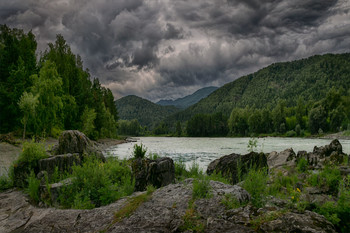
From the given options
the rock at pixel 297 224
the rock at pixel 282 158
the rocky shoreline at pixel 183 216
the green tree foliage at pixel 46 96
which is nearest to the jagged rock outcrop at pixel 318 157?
the rock at pixel 282 158

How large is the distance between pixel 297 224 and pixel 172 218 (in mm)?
2751

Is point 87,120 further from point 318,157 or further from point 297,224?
point 297,224

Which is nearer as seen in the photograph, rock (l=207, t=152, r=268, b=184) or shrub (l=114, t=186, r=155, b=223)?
shrub (l=114, t=186, r=155, b=223)

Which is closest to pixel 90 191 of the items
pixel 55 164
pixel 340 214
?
pixel 55 164

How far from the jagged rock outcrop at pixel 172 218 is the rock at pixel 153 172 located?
3114mm

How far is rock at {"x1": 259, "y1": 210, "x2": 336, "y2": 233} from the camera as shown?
415 cm

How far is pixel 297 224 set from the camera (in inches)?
167

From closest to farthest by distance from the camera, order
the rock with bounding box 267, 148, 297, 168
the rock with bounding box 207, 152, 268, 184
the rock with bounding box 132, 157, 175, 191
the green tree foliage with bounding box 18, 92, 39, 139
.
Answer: the rock with bounding box 132, 157, 175, 191 → the rock with bounding box 207, 152, 268, 184 → the rock with bounding box 267, 148, 297, 168 → the green tree foliage with bounding box 18, 92, 39, 139

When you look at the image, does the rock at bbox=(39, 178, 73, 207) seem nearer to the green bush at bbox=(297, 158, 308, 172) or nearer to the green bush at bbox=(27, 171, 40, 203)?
the green bush at bbox=(27, 171, 40, 203)

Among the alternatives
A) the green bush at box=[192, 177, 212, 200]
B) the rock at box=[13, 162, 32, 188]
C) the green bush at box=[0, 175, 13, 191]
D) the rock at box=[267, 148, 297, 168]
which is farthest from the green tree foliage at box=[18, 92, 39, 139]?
the rock at box=[267, 148, 297, 168]

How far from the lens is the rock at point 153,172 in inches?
403

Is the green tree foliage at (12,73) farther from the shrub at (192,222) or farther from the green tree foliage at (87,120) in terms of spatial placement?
the shrub at (192,222)

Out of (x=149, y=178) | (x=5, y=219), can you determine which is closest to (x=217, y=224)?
(x=149, y=178)

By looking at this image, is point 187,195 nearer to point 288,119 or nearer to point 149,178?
point 149,178
